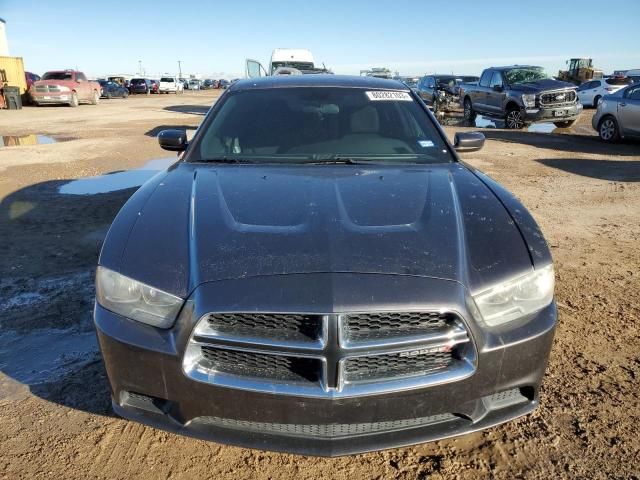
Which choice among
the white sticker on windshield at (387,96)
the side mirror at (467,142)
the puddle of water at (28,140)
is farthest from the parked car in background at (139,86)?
the side mirror at (467,142)

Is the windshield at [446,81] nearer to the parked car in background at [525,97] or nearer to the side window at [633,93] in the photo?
the parked car in background at [525,97]

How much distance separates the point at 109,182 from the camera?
7898 millimetres

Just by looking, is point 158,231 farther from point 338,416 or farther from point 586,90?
point 586,90

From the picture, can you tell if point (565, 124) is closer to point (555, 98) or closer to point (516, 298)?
point (555, 98)

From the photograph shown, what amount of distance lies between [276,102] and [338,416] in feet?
7.88

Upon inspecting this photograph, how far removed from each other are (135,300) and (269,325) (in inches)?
22.2

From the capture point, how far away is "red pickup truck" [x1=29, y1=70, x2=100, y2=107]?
24902 mm

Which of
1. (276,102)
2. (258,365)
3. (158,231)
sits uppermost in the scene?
(276,102)

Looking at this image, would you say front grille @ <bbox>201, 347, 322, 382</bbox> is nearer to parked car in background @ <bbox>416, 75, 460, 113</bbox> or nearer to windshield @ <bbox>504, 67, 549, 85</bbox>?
windshield @ <bbox>504, 67, 549, 85</bbox>

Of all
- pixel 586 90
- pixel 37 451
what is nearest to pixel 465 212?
pixel 37 451

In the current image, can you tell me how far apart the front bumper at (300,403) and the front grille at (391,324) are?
0.50 feet

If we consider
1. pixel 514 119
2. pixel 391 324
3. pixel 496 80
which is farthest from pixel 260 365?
pixel 496 80

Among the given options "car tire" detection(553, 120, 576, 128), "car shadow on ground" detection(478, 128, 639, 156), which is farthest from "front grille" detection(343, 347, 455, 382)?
"car tire" detection(553, 120, 576, 128)

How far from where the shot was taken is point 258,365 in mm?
1950
